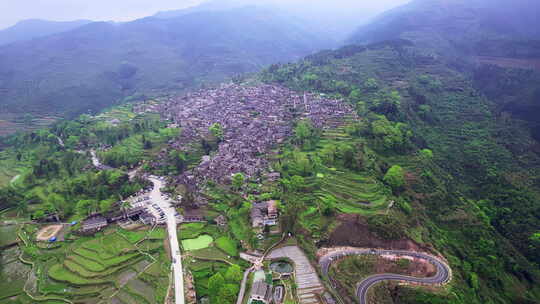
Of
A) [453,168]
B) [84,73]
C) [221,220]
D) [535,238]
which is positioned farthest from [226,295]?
[84,73]

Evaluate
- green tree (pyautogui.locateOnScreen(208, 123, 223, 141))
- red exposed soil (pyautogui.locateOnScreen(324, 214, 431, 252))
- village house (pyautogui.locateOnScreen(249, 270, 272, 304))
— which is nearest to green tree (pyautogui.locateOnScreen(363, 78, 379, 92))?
green tree (pyautogui.locateOnScreen(208, 123, 223, 141))

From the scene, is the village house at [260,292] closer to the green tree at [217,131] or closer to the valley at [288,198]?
the valley at [288,198]

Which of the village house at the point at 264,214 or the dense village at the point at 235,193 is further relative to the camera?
the village house at the point at 264,214

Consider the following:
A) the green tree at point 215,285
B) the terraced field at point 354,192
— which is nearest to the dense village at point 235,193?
the green tree at point 215,285

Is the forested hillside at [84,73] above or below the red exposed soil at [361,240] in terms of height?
above

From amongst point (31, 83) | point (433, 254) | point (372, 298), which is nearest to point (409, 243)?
point (433, 254)

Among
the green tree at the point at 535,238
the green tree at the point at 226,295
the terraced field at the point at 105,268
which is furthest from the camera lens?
the green tree at the point at 535,238

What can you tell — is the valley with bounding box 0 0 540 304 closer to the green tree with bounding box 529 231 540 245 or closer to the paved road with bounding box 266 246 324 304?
the paved road with bounding box 266 246 324 304

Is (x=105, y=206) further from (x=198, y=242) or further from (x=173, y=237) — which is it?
(x=198, y=242)
